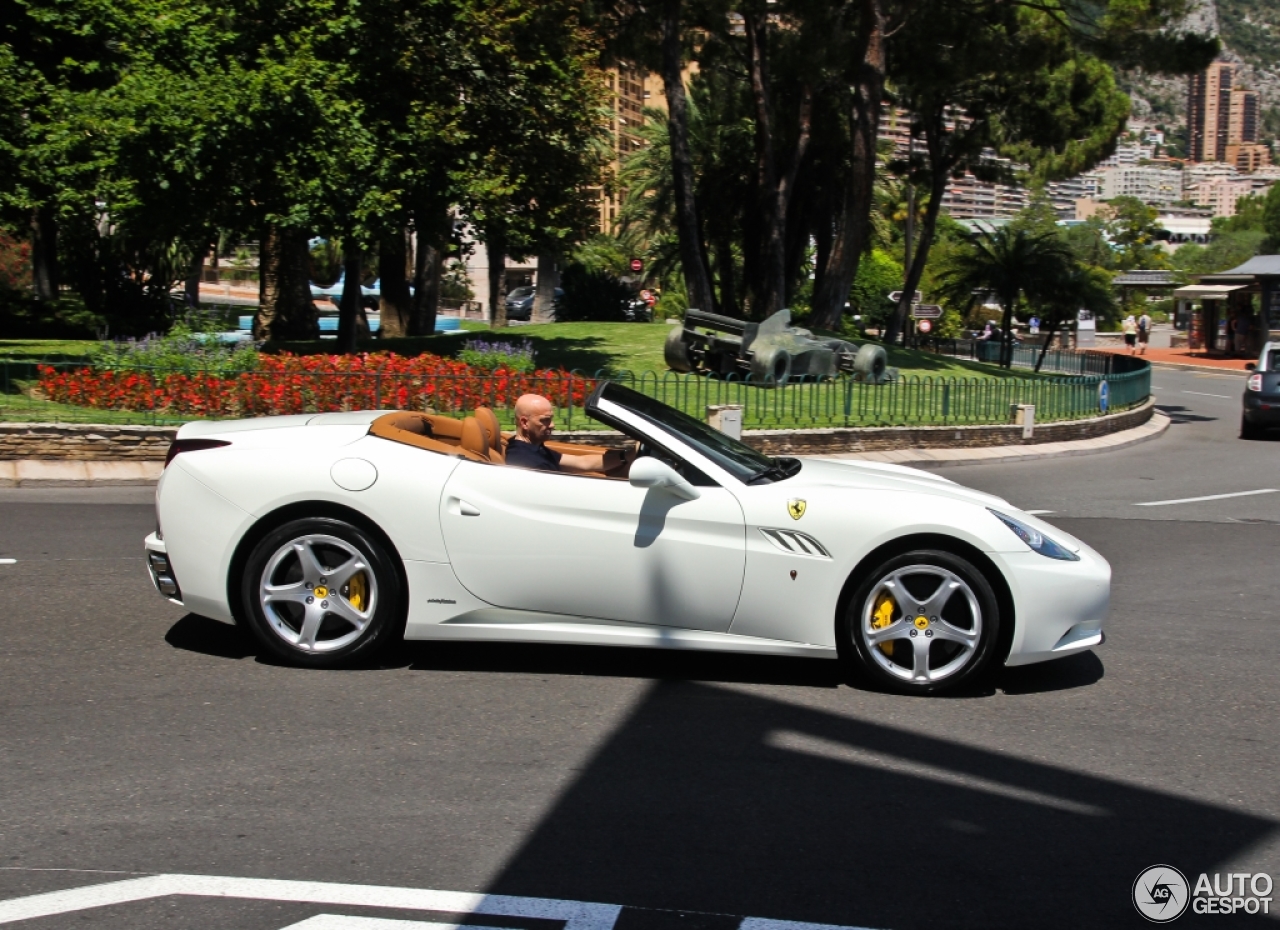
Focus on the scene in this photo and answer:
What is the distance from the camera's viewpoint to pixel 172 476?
6273 mm

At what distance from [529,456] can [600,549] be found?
0.76 metres

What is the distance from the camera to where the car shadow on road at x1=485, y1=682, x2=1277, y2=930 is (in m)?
3.88

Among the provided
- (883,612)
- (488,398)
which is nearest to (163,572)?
(883,612)

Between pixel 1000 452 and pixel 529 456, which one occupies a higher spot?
pixel 529 456

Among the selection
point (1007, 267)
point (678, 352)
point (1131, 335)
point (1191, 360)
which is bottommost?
point (1191, 360)

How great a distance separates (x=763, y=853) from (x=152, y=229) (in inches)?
740

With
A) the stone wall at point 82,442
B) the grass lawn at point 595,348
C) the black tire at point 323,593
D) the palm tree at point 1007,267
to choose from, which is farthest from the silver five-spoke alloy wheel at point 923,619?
the palm tree at point 1007,267

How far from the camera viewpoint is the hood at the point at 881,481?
20.2 feet

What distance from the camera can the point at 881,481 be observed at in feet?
20.9

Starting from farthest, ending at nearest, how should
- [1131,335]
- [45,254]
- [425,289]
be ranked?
[1131,335], [425,289], [45,254]

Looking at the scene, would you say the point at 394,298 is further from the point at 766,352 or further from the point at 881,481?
the point at 881,481

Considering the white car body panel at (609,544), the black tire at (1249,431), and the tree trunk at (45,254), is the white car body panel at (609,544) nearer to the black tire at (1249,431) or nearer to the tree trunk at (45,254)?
the black tire at (1249,431)

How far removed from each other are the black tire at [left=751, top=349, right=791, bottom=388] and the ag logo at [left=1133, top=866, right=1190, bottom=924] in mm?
17451

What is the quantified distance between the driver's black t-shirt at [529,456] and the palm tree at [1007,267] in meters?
29.7
